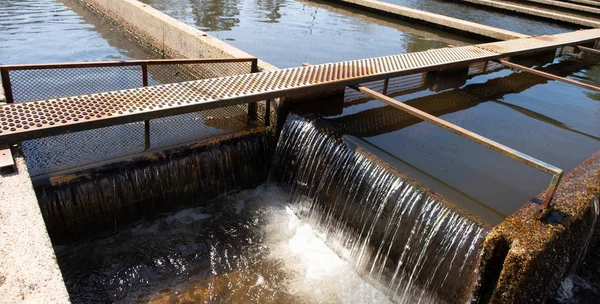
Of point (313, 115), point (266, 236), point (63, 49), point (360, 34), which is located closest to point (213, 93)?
point (313, 115)

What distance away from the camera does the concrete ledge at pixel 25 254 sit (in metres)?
2.43

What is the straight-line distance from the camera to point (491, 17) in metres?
15.5

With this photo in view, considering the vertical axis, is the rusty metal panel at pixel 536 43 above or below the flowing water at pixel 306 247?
above

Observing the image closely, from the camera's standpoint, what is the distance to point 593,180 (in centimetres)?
421

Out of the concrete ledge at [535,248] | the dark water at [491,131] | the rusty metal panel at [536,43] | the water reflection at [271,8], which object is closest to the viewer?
the concrete ledge at [535,248]

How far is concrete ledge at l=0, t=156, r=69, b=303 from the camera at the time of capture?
2.43 m

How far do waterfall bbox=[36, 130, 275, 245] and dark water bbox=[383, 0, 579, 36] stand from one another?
11.0 meters

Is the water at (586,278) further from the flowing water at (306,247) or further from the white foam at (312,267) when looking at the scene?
the white foam at (312,267)

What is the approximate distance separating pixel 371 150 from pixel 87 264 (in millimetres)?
3247

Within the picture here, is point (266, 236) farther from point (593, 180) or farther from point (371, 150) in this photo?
point (593, 180)

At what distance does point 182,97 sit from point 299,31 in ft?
23.5

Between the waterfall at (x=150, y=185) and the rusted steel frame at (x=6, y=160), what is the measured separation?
0.83 metres

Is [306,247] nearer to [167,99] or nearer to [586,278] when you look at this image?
[167,99]

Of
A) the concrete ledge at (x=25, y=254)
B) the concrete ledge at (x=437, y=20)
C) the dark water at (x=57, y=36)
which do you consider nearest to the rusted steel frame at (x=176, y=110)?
the concrete ledge at (x=25, y=254)
